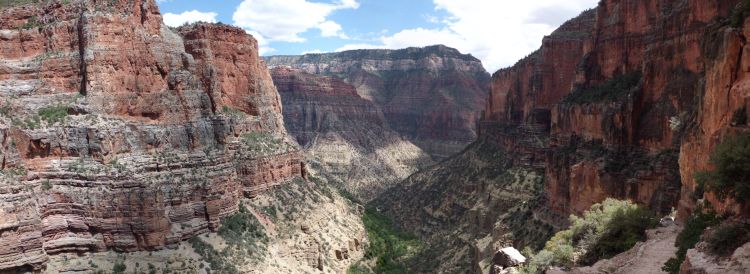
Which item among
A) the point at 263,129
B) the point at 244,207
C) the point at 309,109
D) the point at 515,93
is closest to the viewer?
the point at 244,207

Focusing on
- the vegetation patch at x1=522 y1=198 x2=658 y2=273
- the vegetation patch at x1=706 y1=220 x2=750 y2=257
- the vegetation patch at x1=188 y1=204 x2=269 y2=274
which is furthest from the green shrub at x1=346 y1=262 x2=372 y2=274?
the vegetation patch at x1=706 y1=220 x2=750 y2=257

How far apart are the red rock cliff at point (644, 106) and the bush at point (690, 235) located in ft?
10.6

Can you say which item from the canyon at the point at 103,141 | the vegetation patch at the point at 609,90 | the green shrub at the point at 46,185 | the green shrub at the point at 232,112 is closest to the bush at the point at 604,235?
the vegetation patch at the point at 609,90

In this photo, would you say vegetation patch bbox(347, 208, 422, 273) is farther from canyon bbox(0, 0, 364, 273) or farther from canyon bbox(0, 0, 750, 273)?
canyon bbox(0, 0, 364, 273)

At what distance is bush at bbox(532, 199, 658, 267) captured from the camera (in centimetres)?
2905

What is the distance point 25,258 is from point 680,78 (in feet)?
152

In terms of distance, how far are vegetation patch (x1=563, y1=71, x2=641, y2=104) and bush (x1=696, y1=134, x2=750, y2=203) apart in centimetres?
2786

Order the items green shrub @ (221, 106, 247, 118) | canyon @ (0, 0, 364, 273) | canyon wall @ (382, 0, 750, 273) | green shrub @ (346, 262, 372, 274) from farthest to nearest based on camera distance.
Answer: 1. green shrub @ (221, 106, 247, 118)
2. green shrub @ (346, 262, 372, 274)
3. canyon @ (0, 0, 364, 273)
4. canyon wall @ (382, 0, 750, 273)

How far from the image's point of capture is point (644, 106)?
147 ft

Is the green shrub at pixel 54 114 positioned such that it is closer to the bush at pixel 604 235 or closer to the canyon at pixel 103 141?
the canyon at pixel 103 141

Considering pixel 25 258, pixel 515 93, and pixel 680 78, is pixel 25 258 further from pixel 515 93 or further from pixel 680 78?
pixel 515 93

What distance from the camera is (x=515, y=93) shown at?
93.4m

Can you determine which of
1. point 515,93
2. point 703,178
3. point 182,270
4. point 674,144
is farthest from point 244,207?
point 515,93

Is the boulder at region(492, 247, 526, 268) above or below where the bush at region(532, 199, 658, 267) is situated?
below
